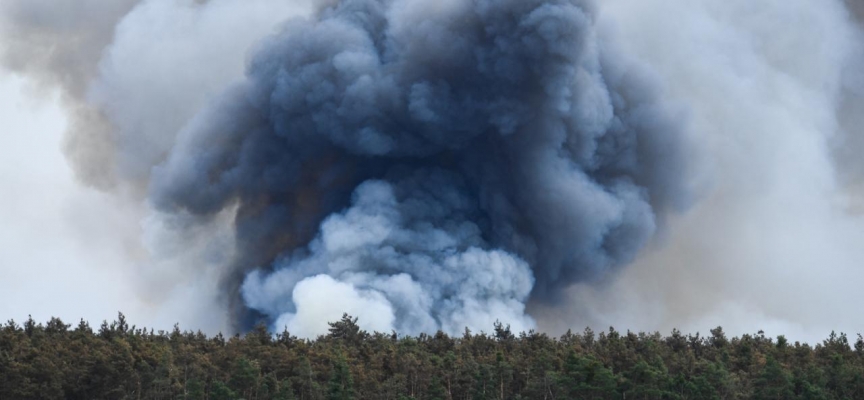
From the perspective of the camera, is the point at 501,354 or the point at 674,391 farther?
the point at 501,354

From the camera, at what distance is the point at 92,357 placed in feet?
192

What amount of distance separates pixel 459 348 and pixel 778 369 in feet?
53.9

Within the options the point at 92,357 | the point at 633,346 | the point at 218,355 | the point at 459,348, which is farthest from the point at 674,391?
the point at 92,357

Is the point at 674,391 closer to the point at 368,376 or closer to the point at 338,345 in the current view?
the point at 368,376

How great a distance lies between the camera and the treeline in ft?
189

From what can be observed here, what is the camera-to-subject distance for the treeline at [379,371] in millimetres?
57625

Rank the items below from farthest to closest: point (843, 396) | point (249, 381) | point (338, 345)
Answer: point (338, 345) → point (843, 396) → point (249, 381)

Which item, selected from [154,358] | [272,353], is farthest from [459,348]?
[154,358]

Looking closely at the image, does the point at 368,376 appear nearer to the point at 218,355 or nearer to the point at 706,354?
the point at 218,355

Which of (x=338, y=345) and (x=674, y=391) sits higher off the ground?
(x=338, y=345)

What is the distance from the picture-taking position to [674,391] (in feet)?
192

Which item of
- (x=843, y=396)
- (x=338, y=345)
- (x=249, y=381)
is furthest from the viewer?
(x=338, y=345)

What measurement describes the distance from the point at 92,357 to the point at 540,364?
1924 centimetres

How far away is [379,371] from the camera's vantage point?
62531 mm
